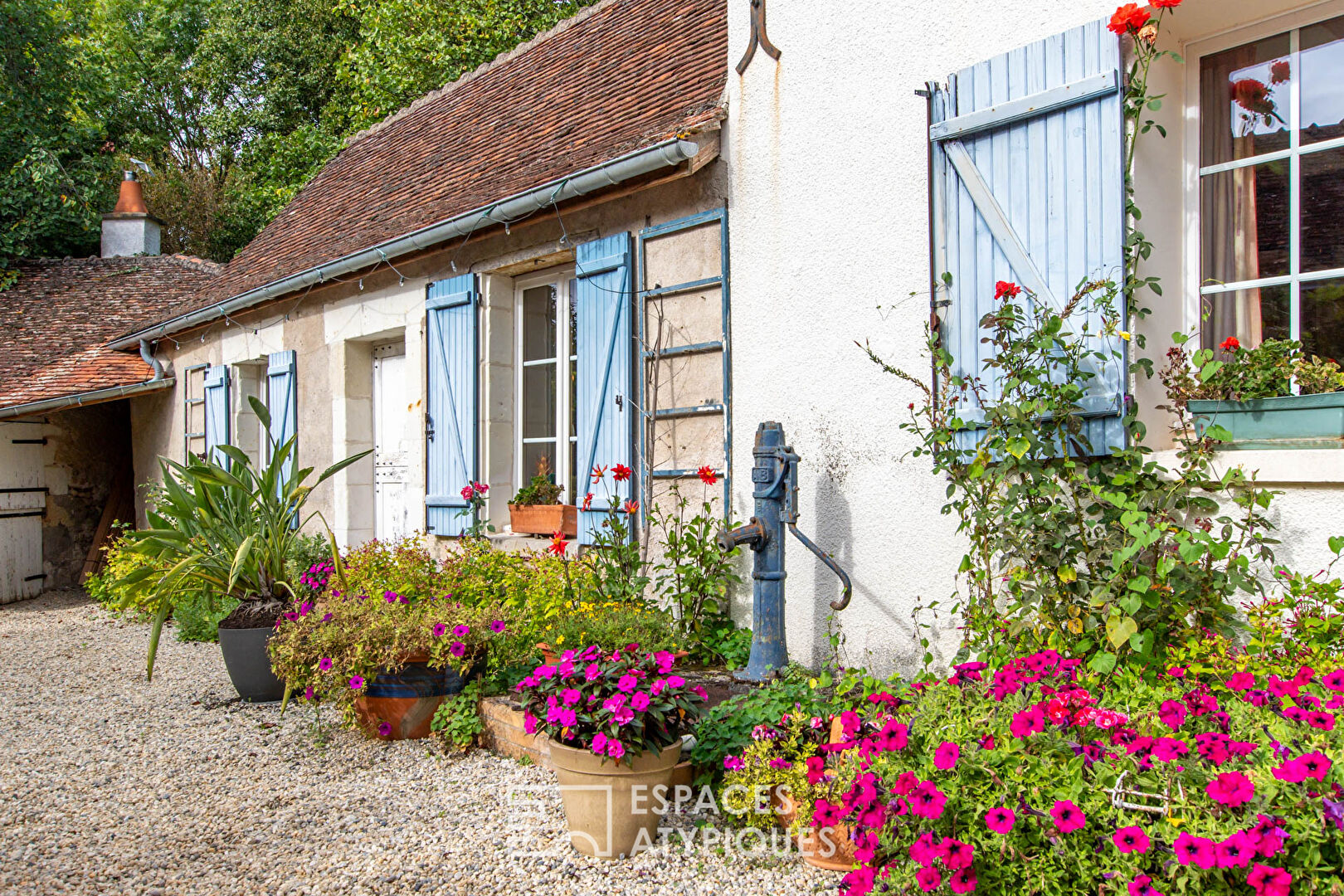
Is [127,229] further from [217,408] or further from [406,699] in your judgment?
[406,699]

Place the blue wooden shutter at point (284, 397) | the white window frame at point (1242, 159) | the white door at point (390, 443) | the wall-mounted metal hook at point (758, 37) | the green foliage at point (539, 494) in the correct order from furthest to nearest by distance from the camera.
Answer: the blue wooden shutter at point (284, 397) → the white door at point (390, 443) → the green foliage at point (539, 494) → the wall-mounted metal hook at point (758, 37) → the white window frame at point (1242, 159)

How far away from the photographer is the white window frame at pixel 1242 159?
105 inches

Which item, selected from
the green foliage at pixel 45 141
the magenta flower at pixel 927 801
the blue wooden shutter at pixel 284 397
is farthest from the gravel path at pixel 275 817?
the green foliage at pixel 45 141

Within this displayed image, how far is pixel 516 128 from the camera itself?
6617 mm

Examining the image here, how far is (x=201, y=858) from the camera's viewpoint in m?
2.71

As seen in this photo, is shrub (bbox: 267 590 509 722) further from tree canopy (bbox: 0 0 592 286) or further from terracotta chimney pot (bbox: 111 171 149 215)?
terracotta chimney pot (bbox: 111 171 149 215)

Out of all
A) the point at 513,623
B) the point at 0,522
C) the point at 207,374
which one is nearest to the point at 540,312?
the point at 513,623

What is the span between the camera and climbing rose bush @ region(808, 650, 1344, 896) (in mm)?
1589

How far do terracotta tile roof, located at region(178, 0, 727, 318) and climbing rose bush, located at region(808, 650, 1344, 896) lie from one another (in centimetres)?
305

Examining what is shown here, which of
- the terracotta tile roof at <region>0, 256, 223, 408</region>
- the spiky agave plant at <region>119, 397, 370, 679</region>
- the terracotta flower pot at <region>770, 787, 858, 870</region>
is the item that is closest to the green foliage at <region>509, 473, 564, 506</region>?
the spiky agave plant at <region>119, 397, 370, 679</region>

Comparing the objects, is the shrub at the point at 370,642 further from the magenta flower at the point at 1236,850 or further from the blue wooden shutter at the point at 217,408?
the blue wooden shutter at the point at 217,408

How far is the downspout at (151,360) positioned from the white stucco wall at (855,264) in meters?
7.67

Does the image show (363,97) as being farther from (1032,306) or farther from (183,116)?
(1032,306)

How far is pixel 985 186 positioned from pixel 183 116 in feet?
67.6
